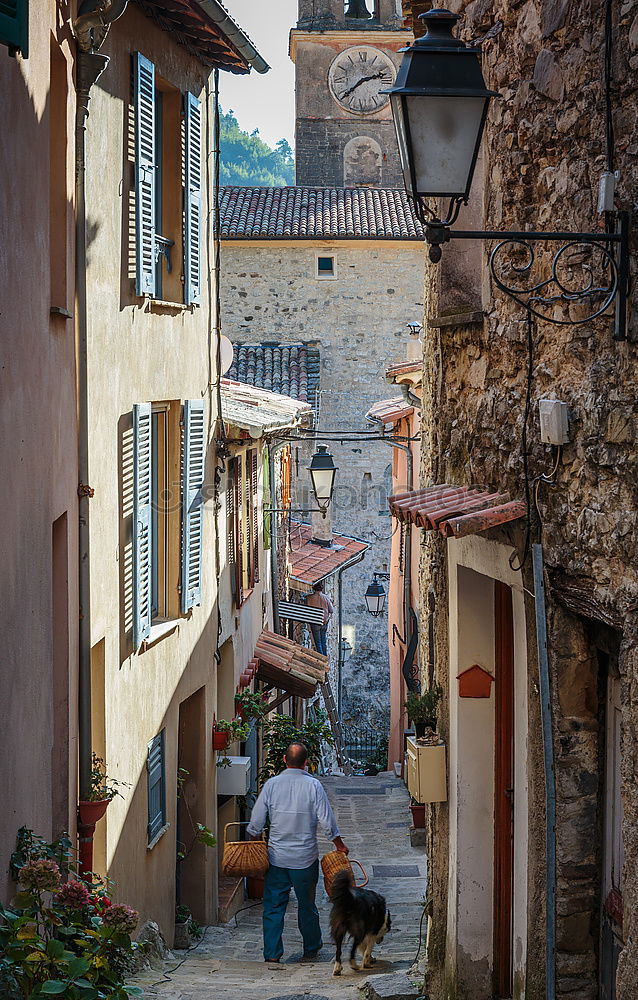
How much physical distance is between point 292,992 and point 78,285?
4349 millimetres

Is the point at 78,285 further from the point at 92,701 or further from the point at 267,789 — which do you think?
the point at 267,789

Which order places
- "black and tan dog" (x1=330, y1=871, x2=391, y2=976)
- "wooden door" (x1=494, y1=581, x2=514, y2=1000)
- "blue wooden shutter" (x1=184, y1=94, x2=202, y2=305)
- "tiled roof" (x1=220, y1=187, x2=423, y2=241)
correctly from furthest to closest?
"tiled roof" (x1=220, y1=187, x2=423, y2=241) → "blue wooden shutter" (x1=184, y1=94, x2=202, y2=305) → "black and tan dog" (x1=330, y1=871, x2=391, y2=976) → "wooden door" (x1=494, y1=581, x2=514, y2=1000)

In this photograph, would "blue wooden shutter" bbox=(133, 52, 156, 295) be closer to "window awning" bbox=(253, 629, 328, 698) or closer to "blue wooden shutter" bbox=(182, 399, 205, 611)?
"blue wooden shutter" bbox=(182, 399, 205, 611)

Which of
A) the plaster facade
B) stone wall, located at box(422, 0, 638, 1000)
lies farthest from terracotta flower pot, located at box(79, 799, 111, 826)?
stone wall, located at box(422, 0, 638, 1000)

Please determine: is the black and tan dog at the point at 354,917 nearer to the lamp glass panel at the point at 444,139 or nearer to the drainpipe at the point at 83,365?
the drainpipe at the point at 83,365

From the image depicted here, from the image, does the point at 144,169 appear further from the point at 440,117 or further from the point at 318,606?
the point at 318,606

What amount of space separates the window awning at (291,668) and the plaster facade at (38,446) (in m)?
7.50

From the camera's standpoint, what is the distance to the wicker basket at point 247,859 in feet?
27.7

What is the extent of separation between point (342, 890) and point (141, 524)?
282cm

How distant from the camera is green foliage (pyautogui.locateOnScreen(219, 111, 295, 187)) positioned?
7794 centimetres

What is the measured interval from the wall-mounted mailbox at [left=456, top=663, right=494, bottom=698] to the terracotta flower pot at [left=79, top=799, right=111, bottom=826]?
205cm

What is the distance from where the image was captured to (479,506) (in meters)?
5.31

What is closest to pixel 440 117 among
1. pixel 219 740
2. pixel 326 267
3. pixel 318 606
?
pixel 219 740

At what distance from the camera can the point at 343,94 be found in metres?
32.1
